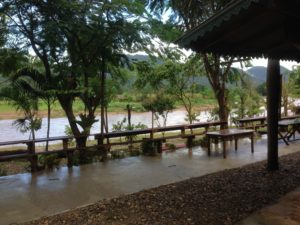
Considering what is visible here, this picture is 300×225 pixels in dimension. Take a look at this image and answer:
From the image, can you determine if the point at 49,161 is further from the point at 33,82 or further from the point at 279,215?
the point at 279,215

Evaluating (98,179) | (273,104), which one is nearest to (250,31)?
(273,104)

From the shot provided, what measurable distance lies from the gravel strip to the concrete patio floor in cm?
42

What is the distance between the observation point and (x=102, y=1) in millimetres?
8094

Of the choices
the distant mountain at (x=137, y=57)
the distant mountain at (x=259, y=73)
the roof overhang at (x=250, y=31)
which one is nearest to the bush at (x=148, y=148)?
the distant mountain at (x=137, y=57)

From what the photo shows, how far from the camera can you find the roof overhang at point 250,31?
11.8 ft

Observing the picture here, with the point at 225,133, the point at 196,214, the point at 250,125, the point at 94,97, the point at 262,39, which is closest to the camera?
the point at 196,214

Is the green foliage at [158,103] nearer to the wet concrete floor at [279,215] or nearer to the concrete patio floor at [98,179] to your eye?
the concrete patio floor at [98,179]

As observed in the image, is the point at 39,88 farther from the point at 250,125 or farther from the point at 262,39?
the point at 250,125

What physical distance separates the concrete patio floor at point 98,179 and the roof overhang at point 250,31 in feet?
8.02

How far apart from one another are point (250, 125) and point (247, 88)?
4.79 metres

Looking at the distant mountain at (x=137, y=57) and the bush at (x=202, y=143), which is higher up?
the distant mountain at (x=137, y=57)

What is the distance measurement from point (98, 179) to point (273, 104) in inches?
136

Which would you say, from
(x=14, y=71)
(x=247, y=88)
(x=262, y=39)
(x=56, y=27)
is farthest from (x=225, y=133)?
(x=247, y=88)

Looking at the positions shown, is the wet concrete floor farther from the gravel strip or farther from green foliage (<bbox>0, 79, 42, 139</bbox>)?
green foliage (<bbox>0, 79, 42, 139</bbox>)
